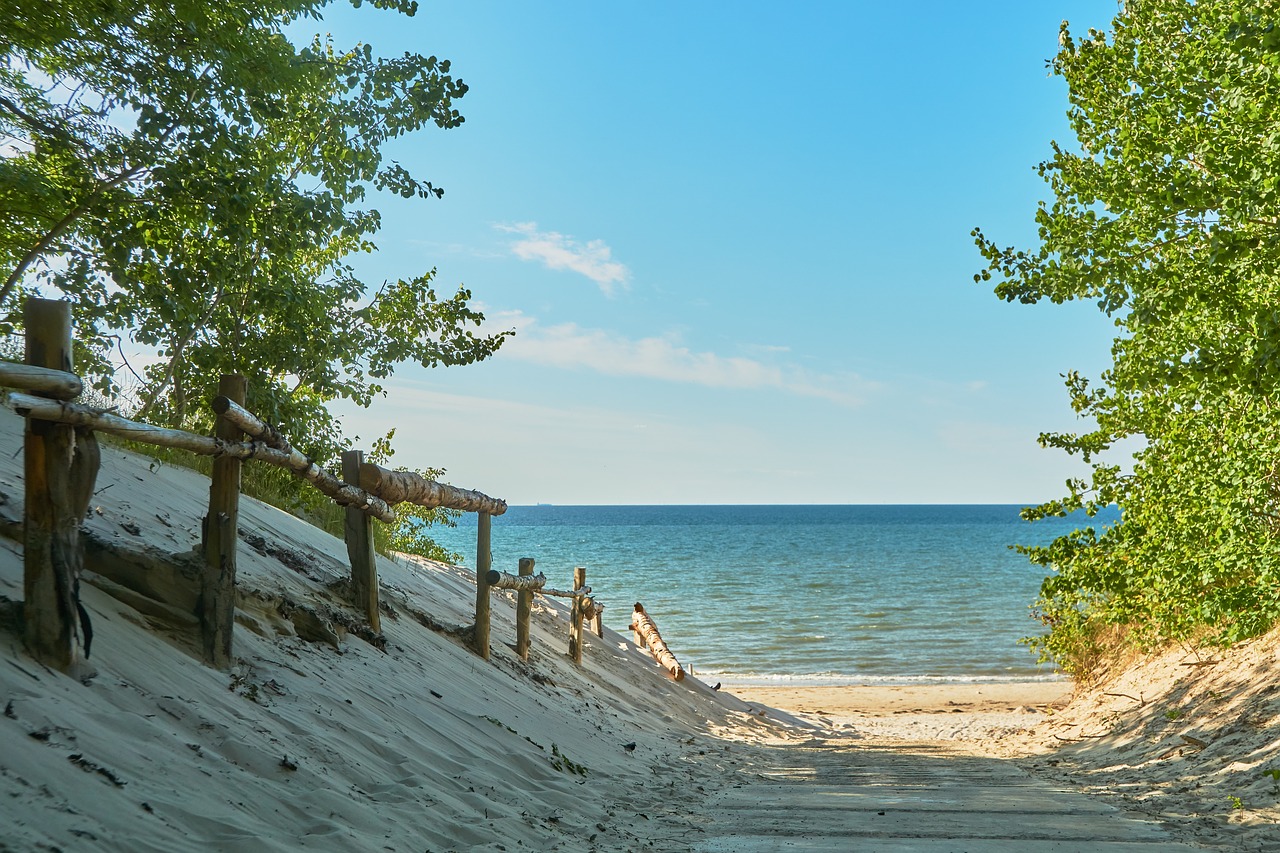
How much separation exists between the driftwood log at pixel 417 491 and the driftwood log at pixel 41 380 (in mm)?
3788

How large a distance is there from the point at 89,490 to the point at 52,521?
0.23 metres

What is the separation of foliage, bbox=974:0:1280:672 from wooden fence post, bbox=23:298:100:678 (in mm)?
6888

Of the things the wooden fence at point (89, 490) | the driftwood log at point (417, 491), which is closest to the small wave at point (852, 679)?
the driftwood log at point (417, 491)

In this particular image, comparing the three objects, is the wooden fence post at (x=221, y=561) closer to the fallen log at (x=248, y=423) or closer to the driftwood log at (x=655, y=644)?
the fallen log at (x=248, y=423)

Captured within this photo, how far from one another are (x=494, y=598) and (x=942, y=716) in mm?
8252

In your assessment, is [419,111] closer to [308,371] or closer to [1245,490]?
[308,371]

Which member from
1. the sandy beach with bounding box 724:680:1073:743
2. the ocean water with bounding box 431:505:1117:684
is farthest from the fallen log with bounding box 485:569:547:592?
the ocean water with bounding box 431:505:1117:684

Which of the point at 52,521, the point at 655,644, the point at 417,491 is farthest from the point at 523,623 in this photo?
the point at 52,521

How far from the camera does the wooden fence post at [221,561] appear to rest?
5488 millimetres

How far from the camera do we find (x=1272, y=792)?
6.70m

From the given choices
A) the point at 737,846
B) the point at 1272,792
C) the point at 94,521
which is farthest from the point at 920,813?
the point at 94,521

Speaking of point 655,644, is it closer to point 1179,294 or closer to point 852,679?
point 852,679

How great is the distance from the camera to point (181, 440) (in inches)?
202

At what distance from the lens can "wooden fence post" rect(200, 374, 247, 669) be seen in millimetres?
5488
